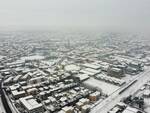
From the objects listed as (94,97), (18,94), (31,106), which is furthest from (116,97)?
(18,94)

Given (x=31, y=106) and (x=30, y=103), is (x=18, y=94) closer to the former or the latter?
(x=30, y=103)

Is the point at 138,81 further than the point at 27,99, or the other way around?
the point at 138,81

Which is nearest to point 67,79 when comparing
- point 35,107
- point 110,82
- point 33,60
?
point 110,82

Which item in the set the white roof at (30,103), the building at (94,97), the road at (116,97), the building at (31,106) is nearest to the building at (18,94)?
the white roof at (30,103)

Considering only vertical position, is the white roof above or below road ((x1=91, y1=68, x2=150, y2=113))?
above

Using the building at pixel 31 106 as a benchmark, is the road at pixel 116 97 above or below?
below

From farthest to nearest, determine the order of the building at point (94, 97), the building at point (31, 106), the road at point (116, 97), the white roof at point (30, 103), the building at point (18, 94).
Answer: the building at point (18, 94) → the building at point (94, 97) → the road at point (116, 97) → the white roof at point (30, 103) → the building at point (31, 106)

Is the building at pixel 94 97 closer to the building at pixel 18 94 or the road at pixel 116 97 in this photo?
the road at pixel 116 97

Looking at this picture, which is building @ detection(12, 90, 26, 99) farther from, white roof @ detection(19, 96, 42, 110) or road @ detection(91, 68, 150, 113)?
road @ detection(91, 68, 150, 113)

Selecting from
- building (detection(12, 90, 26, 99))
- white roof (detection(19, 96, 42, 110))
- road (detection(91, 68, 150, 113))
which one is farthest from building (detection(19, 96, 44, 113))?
road (detection(91, 68, 150, 113))

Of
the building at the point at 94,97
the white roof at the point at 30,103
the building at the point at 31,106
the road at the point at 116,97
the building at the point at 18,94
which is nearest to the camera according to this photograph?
the building at the point at 31,106

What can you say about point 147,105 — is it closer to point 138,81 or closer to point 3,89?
point 138,81
